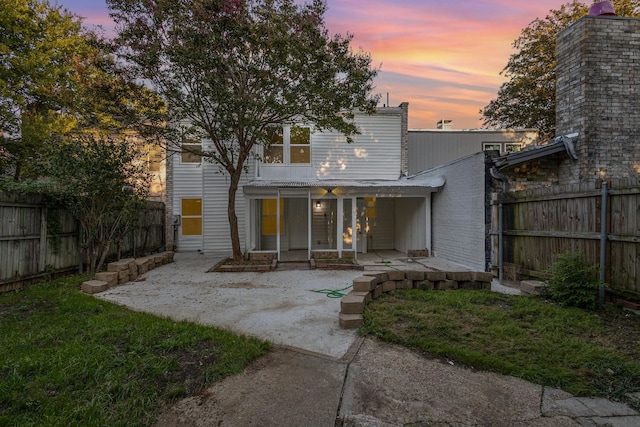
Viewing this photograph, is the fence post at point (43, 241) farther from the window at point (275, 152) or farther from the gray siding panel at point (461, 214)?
the gray siding panel at point (461, 214)

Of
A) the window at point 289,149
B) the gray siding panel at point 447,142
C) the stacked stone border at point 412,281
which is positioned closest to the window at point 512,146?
the gray siding panel at point 447,142

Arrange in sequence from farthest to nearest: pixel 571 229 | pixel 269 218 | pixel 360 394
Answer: pixel 269 218, pixel 571 229, pixel 360 394

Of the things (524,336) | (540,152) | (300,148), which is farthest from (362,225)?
(524,336)

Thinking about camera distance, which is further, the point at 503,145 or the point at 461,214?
the point at 503,145

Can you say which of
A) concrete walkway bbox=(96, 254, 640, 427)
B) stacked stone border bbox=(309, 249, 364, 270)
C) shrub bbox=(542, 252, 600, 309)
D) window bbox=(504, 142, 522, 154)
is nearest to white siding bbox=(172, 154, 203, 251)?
stacked stone border bbox=(309, 249, 364, 270)

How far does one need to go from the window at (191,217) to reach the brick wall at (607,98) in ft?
41.8

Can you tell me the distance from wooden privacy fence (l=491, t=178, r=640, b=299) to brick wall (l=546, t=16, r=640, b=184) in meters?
2.31

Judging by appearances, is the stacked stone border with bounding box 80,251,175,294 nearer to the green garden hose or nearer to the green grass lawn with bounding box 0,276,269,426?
the green grass lawn with bounding box 0,276,269,426

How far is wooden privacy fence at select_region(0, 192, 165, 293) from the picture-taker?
637 centimetres

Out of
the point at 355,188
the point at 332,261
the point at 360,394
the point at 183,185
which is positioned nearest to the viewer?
the point at 360,394

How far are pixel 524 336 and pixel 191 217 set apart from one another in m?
12.8

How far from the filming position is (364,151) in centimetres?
1340

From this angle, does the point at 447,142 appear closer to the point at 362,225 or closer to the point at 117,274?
the point at 362,225

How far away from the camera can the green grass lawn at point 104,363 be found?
2.41m
